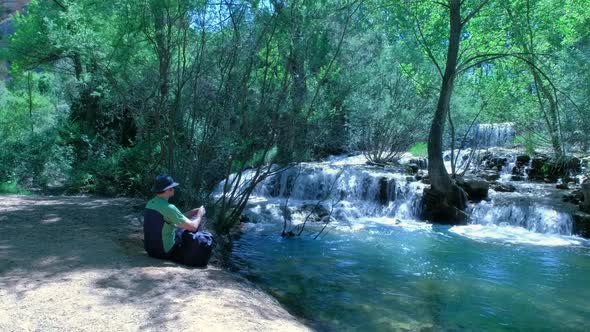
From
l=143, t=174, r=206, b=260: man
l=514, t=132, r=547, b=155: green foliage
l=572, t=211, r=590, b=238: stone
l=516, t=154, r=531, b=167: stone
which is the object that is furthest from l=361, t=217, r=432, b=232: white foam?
l=143, t=174, r=206, b=260: man

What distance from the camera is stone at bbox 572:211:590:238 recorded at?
11734 millimetres

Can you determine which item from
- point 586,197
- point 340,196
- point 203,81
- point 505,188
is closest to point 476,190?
point 505,188

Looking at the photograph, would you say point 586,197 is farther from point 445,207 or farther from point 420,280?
point 420,280

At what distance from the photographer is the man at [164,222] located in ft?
18.0

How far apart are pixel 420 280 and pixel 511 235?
5641mm

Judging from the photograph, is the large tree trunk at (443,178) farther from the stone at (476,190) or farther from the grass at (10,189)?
the grass at (10,189)

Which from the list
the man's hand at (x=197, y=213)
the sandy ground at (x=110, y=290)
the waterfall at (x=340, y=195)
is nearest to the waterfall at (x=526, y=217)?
the waterfall at (x=340, y=195)

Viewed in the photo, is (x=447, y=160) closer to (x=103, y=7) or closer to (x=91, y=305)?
(x=103, y=7)

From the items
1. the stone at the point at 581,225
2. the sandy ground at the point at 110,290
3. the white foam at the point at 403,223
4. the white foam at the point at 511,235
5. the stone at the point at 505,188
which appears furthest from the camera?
the stone at the point at 505,188

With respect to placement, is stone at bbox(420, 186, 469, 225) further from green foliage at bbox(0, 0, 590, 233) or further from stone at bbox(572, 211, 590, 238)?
green foliage at bbox(0, 0, 590, 233)

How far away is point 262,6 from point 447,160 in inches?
579

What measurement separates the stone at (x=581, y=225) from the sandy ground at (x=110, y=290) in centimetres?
962

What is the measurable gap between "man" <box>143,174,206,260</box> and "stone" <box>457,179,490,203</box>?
10.7m

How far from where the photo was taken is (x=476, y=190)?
47.1 feet
